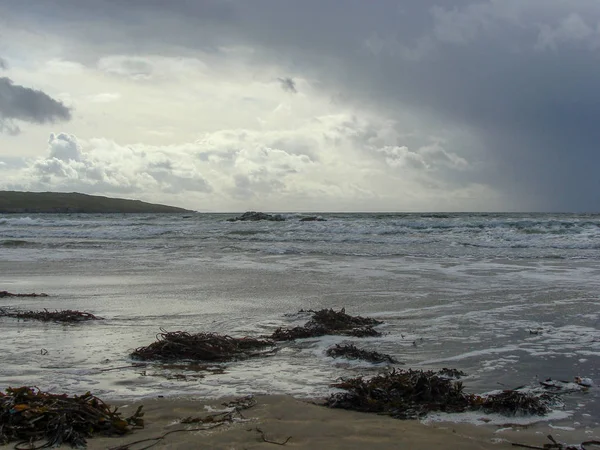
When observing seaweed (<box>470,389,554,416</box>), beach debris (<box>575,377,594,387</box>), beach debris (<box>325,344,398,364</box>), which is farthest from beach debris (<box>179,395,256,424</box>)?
beach debris (<box>575,377,594,387</box>)

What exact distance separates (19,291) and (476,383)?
9466 mm

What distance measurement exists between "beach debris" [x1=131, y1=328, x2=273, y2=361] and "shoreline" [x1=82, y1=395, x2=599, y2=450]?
1.41 m

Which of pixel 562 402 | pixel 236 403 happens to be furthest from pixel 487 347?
pixel 236 403

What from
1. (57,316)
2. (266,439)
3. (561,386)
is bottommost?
(57,316)

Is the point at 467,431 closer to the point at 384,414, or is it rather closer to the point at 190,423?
the point at 384,414

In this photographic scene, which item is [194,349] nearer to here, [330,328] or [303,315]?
[330,328]

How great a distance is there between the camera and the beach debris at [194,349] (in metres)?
5.57

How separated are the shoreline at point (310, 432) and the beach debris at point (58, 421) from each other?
10cm

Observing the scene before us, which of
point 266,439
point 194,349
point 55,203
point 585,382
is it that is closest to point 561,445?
point 585,382

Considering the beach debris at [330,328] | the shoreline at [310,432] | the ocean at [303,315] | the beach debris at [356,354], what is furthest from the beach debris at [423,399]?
the beach debris at [330,328]

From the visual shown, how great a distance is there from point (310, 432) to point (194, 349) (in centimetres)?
235

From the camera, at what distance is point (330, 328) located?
704 cm

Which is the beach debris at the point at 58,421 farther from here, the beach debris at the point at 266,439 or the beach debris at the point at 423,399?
the beach debris at the point at 423,399

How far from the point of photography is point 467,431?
3.75 meters
